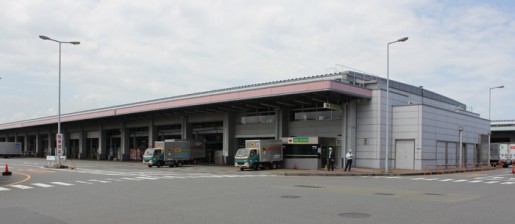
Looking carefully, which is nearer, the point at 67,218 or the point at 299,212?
the point at 67,218

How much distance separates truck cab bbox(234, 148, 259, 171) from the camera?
38.8 m

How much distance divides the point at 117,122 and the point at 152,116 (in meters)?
11.2

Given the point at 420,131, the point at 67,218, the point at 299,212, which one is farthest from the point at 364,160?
the point at 67,218

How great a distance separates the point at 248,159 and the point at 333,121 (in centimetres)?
918

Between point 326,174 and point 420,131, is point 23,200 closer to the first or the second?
point 326,174

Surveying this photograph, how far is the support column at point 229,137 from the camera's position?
51031mm

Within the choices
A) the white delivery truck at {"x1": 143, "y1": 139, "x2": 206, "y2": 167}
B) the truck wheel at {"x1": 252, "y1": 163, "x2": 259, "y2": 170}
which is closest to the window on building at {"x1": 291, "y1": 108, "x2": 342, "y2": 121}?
the truck wheel at {"x1": 252, "y1": 163, "x2": 259, "y2": 170}

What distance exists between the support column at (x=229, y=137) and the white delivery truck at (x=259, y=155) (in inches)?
409

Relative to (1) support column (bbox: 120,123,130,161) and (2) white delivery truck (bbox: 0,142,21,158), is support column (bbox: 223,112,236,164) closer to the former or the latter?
(1) support column (bbox: 120,123,130,161)

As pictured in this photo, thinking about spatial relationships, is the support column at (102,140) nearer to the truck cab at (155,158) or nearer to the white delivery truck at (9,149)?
the white delivery truck at (9,149)

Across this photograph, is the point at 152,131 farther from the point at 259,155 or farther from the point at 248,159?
the point at 248,159

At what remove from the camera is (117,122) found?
238ft

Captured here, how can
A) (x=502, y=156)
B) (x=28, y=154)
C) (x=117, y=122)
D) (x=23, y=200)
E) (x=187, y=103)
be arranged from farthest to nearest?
(x=28, y=154) → (x=117, y=122) → (x=502, y=156) → (x=187, y=103) → (x=23, y=200)

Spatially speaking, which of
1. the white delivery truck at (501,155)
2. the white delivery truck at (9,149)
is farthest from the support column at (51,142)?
the white delivery truck at (501,155)
